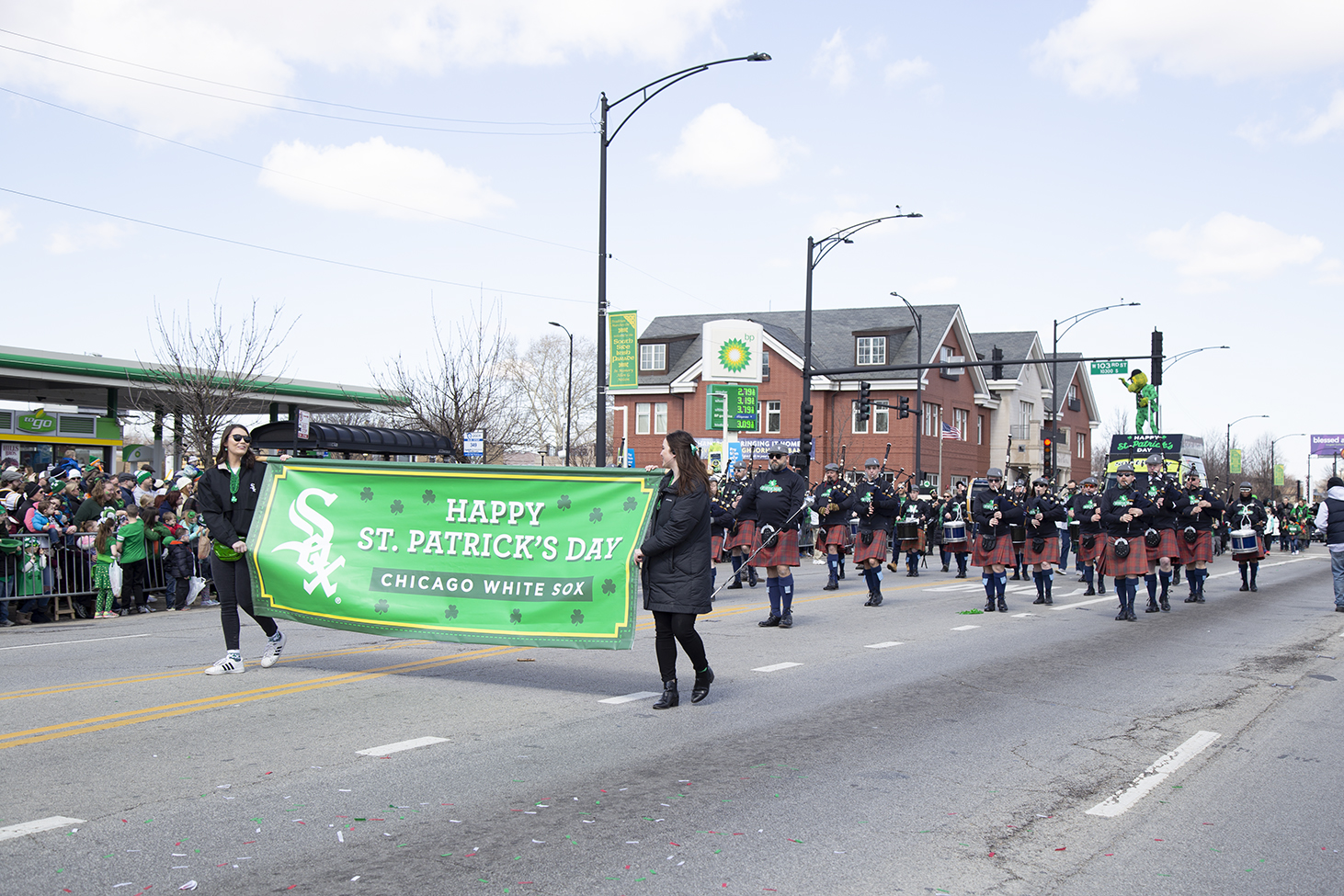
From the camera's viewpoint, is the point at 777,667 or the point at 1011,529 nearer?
the point at 777,667

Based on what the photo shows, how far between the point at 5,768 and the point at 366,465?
356 centimetres

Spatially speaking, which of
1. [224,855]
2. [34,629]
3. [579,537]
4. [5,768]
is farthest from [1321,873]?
[34,629]

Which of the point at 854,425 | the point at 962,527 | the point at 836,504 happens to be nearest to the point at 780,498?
the point at 836,504

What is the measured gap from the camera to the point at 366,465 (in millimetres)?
9016

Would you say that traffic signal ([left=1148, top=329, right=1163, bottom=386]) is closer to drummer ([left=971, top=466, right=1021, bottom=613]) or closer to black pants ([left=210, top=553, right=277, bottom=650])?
drummer ([left=971, top=466, right=1021, bottom=613])

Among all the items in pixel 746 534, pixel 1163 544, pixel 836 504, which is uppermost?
pixel 836 504

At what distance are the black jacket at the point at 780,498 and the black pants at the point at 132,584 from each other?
331 inches

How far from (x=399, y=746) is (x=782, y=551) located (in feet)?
24.6

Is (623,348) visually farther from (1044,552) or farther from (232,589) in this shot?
(232,589)

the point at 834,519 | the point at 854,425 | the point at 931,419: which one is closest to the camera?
the point at 834,519

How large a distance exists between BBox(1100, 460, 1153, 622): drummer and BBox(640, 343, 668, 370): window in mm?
43284

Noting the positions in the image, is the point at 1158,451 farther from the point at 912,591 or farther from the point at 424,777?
the point at 424,777

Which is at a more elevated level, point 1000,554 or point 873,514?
point 873,514

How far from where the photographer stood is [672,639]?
8.05 meters
